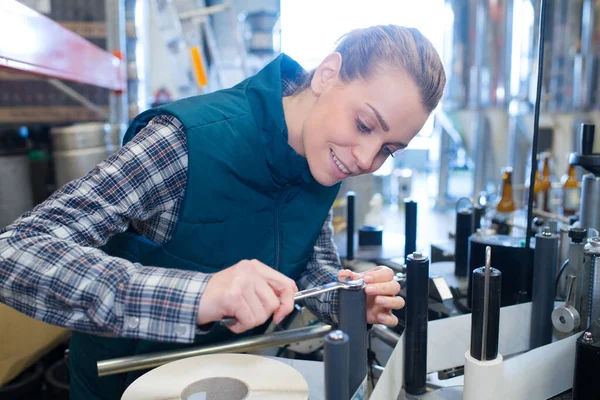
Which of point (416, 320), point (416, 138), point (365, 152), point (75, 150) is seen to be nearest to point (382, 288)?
point (416, 320)

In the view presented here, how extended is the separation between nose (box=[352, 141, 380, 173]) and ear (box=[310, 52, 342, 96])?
0.46 ft

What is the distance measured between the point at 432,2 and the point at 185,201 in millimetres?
4720

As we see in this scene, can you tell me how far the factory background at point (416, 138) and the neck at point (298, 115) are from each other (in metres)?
0.14

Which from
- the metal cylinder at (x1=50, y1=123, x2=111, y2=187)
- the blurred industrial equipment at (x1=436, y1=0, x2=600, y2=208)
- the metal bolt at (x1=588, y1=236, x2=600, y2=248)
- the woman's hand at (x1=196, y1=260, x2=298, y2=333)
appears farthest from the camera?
the blurred industrial equipment at (x1=436, y1=0, x2=600, y2=208)

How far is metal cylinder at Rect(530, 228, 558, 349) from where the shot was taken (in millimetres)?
769

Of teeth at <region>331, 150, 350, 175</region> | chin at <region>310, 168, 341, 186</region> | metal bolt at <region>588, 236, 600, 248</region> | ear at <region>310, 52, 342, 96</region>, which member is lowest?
metal bolt at <region>588, 236, 600, 248</region>

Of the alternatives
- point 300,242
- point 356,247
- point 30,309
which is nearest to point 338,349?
point 30,309

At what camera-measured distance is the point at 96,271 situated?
2.09 feet

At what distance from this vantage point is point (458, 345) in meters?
0.75

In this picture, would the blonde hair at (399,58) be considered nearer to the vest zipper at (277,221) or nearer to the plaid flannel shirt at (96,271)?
the vest zipper at (277,221)

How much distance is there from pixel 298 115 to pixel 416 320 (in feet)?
1.51

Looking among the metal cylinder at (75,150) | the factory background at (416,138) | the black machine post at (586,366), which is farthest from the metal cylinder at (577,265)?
the metal cylinder at (75,150)

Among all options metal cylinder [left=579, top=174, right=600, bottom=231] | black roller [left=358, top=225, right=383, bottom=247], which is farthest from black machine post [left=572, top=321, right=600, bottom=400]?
black roller [left=358, top=225, right=383, bottom=247]

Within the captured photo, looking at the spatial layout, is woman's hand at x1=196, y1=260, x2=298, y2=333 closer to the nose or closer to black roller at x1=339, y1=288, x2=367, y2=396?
black roller at x1=339, y1=288, x2=367, y2=396
